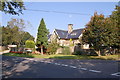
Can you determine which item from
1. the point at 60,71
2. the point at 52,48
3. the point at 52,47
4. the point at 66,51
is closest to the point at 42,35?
the point at 52,47

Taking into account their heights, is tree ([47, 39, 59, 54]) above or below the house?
below

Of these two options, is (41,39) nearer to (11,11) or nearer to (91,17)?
(91,17)

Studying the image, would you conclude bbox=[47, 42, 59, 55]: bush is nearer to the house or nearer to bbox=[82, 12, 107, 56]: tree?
the house

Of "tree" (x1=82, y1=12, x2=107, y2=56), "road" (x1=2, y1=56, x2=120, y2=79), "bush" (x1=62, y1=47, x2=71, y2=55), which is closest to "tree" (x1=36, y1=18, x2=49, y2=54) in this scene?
"bush" (x1=62, y1=47, x2=71, y2=55)

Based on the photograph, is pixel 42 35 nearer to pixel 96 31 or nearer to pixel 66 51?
pixel 66 51

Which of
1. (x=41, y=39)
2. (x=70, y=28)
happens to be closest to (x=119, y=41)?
(x=41, y=39)

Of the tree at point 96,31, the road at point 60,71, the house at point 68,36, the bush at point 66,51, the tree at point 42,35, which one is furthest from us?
the house at point 68,36

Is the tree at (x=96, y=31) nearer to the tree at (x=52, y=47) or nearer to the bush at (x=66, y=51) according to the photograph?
the bush at (x=66, y=51)

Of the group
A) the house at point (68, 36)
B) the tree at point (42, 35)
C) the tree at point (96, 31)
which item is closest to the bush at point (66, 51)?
the tree at point (42, 35)

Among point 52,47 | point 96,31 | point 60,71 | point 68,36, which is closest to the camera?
point 60,71

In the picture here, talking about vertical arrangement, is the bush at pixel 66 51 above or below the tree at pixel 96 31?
below

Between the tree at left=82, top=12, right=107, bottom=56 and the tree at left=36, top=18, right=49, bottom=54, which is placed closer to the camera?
the tree at left=82, top=12, right=107, bottom=56

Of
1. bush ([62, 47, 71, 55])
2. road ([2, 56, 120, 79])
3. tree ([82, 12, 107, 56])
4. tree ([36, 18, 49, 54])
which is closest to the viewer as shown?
road ([2, 56, 120, 79])

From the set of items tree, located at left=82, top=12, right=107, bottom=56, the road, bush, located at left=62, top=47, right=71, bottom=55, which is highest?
tree, located at left=82, top=12, right=107, bottom=56
